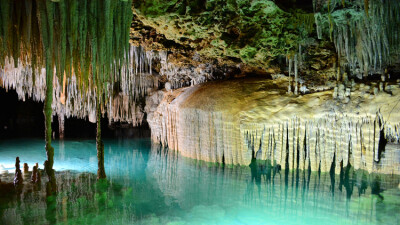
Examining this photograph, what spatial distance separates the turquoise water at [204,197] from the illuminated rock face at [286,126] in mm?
505

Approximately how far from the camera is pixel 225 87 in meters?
9.10

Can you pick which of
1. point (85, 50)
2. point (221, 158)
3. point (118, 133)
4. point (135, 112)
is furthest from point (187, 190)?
point (118, 133)

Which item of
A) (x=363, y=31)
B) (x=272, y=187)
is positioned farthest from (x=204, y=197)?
(x=363, y=31)

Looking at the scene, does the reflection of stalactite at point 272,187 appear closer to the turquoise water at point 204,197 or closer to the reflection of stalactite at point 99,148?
the turquoise water at point 204,197

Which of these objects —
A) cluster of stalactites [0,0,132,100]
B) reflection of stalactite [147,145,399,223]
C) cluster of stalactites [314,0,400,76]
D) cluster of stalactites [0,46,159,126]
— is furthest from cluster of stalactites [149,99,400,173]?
cluster of stalactites [0,0,132,100]

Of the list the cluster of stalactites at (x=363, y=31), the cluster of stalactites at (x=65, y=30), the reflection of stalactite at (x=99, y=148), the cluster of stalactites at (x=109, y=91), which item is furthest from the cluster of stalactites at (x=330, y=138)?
the cluster of stalactites at (x=109, y=91)

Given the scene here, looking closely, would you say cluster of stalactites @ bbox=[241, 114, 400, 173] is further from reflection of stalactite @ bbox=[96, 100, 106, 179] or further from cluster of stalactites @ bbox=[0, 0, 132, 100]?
cluster of stalactites @ bbox=[0, 0, 132, 100]

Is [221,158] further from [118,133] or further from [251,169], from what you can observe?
[118,133]

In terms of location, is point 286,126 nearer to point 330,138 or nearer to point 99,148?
point 330,138

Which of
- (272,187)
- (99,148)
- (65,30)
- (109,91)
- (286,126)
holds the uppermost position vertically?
(65,30)

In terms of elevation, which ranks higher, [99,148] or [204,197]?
[99,148]

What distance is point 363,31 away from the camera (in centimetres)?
602

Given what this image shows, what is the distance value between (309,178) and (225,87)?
3768 millimetres

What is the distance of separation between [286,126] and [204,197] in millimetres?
3049
